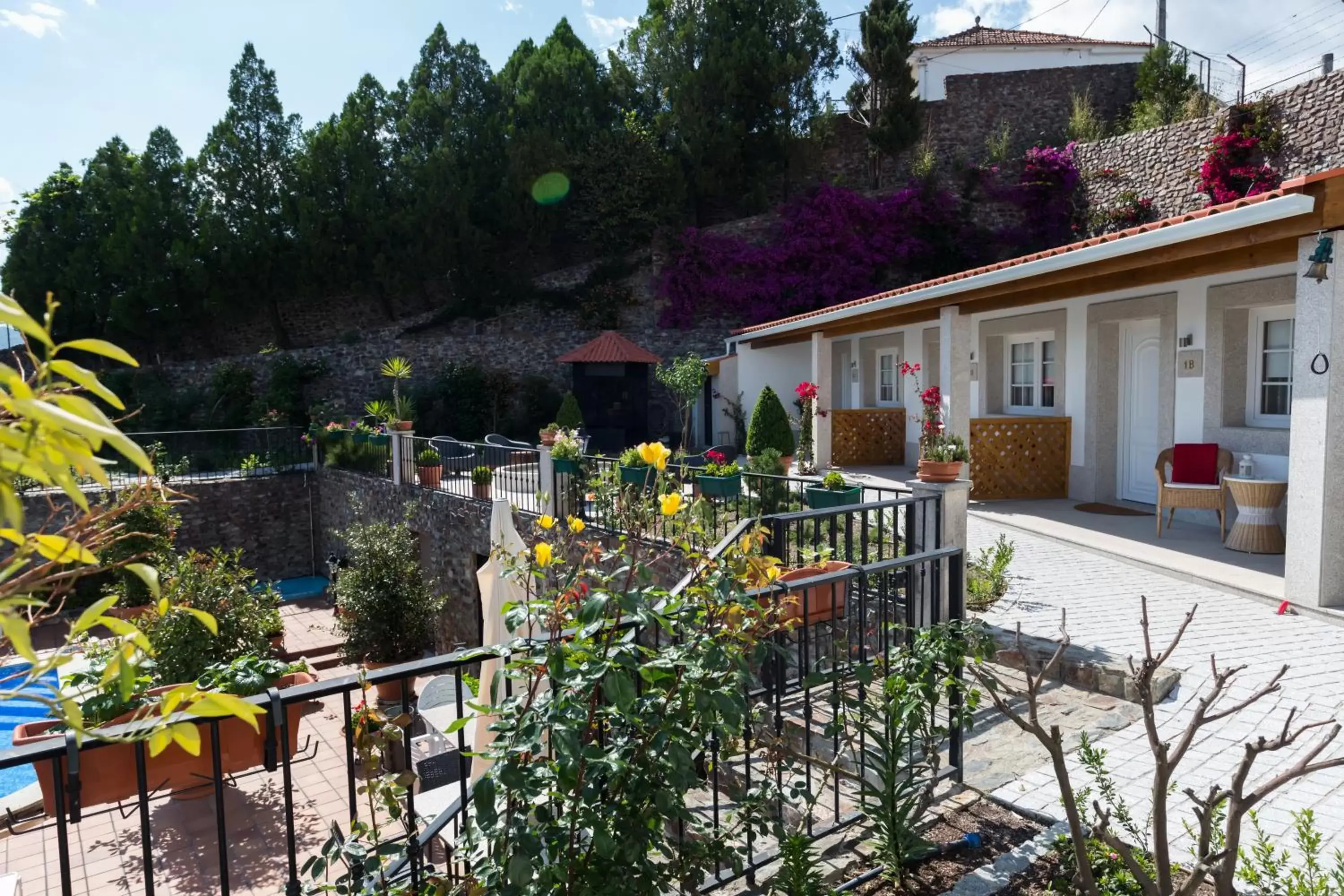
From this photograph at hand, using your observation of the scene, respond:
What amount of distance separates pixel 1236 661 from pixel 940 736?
2682 millimetres

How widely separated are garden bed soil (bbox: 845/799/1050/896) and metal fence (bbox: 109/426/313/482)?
16.2 metres

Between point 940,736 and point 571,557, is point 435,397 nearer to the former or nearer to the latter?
point 571,557

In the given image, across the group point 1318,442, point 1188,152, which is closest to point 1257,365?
point 1318,442

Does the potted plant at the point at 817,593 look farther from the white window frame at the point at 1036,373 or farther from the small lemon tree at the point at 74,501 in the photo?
the white window frame at the point at 1036,373

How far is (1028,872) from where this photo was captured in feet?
9.30

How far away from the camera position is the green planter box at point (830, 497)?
7.11 m

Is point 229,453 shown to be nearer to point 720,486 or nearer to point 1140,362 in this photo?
point 720,486

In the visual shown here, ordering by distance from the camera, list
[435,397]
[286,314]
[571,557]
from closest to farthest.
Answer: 1. [571,557]
2. [435,397]
3. [286,314]

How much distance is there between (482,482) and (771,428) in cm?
445

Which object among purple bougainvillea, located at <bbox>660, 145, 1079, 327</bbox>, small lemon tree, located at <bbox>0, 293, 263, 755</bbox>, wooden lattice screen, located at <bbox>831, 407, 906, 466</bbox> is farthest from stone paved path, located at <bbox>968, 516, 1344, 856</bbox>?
purple bougainvillea, located at <bbox>660, 145, 1079, 327</bbox>

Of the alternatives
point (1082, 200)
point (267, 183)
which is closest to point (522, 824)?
point (1082, 200)

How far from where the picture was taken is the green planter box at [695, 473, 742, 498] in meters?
8.18

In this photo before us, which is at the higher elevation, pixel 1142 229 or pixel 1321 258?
pixel 1142 229

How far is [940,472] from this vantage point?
5.51 metres
